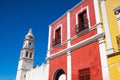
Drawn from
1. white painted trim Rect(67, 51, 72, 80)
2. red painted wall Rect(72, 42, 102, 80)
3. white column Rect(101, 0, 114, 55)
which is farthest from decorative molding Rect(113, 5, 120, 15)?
white painted trim Rect(67, 51, 72, 80)

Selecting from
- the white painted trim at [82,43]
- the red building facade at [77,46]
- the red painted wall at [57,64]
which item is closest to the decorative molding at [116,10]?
the red building facade at [77,46]

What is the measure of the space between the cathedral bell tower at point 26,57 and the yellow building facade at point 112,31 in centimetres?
4529

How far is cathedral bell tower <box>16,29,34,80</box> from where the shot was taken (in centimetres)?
5262

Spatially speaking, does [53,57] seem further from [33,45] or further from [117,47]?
[33,45]

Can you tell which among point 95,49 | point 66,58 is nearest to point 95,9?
point 95,49

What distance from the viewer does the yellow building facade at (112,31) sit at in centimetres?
823

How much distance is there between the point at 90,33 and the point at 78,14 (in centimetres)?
237

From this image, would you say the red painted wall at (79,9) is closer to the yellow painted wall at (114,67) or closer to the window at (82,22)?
the window at (82,22)

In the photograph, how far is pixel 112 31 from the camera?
29.6 ft

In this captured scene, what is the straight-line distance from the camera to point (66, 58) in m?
11.9

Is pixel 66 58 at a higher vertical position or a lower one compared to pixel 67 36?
lower

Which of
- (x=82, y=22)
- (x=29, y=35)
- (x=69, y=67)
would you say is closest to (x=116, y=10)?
(x=82, y=22)

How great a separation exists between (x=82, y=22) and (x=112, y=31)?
3358mm

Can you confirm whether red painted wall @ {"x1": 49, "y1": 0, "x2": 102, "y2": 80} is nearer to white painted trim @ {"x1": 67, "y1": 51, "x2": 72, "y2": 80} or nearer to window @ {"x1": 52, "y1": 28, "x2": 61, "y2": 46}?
white painted trim @ {"x1": 67, "y1": 51, "x2": 72, "y2": 80}
